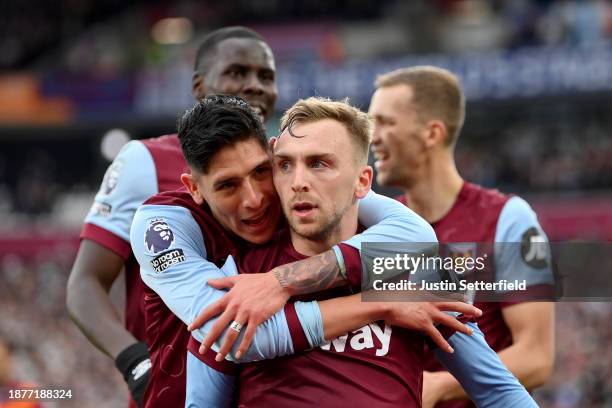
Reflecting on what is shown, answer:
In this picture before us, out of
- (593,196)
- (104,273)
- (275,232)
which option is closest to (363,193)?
(275,232)

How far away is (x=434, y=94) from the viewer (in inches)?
208

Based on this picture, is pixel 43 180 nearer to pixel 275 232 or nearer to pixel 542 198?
pixel 542 198

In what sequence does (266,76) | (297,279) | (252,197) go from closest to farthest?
(297,279) → (252,197) → (266,76)

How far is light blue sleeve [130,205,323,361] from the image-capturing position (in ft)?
10.3

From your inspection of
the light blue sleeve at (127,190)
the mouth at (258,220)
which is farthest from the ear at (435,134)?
the mouth at (258,220)

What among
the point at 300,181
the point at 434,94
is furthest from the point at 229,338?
the point at 434,94

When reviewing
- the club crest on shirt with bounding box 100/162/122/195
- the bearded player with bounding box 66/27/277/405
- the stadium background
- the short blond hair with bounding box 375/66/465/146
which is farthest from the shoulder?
the stadium background

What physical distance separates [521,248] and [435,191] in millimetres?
612

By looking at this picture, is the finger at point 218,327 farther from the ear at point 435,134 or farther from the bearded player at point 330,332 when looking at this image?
the ear at point 435,134

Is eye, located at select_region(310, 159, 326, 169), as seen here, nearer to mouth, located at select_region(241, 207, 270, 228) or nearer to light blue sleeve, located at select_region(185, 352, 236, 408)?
mouth, located at select_region(241, 207, 270, 228)

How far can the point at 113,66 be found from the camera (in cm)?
2797

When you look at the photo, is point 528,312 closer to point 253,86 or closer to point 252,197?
point 253,86

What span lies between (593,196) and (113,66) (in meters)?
13.1

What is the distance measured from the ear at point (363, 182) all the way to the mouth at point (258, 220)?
0.31 metres
